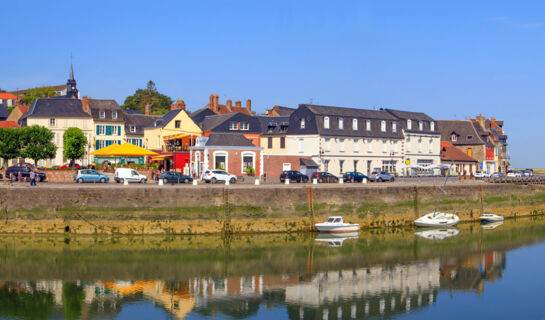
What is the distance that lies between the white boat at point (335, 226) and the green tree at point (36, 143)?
4074 cm

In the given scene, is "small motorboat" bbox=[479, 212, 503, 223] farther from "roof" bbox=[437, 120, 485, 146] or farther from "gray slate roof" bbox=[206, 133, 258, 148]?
"roof" bbox=[437, 120, 485, 146]

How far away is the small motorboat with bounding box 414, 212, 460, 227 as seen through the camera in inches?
2084

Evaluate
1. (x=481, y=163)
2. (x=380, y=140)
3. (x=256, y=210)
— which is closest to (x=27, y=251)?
(x=256, y=210)

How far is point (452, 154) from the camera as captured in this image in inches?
3489

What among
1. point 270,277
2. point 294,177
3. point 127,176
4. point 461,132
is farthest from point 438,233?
point 461,132

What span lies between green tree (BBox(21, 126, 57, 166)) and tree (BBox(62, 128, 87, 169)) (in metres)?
2.03

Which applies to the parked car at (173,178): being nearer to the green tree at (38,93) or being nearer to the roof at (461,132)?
the roof at (461,132)

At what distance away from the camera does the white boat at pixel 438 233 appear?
164 ft

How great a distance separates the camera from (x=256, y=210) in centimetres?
4659

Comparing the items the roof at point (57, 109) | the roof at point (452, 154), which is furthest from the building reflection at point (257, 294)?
the roof at point (57, 109)

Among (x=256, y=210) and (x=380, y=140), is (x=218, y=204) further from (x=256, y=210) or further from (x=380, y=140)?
(x=380, y=140)

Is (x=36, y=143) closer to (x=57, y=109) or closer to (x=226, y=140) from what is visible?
(x=57, y=109)

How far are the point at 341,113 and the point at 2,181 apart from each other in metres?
39.9

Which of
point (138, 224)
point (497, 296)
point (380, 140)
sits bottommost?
point (497, 296)
